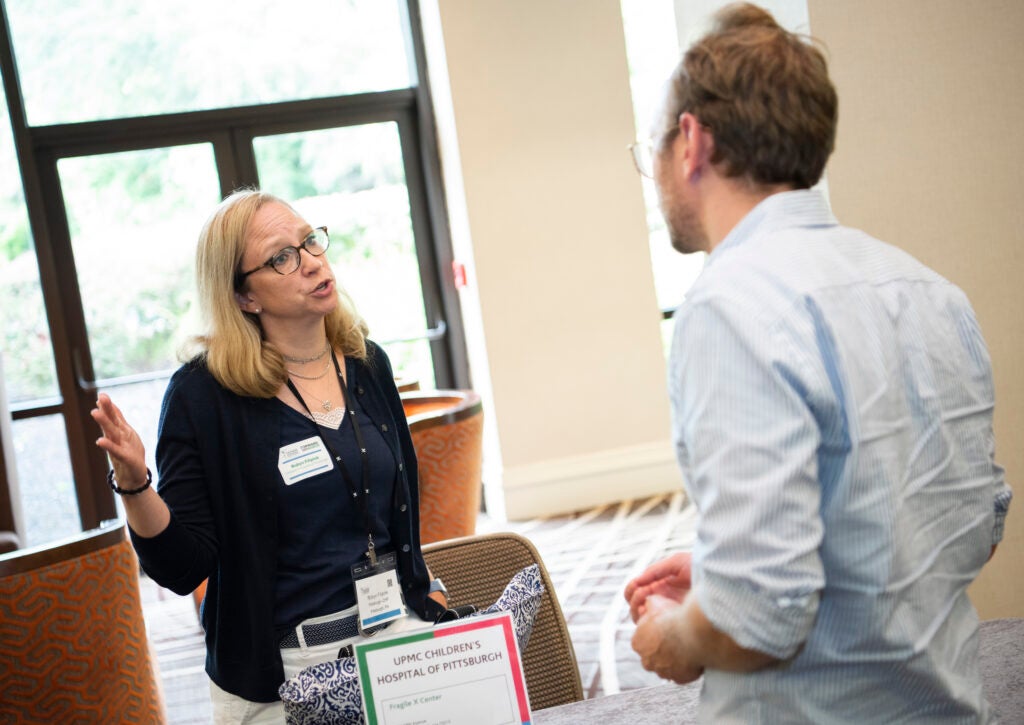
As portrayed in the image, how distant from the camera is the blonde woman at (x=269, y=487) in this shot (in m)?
1.79

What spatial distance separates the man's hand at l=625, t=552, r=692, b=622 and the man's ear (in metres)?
0.43

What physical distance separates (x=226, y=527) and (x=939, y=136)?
62.1 inches

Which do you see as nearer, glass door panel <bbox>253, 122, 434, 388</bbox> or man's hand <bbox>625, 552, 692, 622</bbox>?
man's hand <bbox>625, 552, 692, 622</bbox>

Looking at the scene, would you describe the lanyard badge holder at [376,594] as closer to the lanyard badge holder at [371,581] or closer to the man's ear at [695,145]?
the lanyard badge holder at [371,581]

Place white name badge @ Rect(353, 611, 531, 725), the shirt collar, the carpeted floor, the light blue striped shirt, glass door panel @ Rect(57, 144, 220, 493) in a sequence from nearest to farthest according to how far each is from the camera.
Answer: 1. the light blue striped shirt
2. the shirt collar
3. white name badge @ Rect(353, 611, 531, 725)
4. the carpeted floor
5. glass door panel @ Rect(57, 144, 220, 493)

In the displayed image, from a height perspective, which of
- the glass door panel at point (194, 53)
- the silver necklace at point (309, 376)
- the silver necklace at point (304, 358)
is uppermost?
the glass door panel at point (194, 53)

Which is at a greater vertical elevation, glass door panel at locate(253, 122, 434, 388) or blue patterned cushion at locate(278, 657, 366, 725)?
glass door panel at locate(253, 122, 434, 388)

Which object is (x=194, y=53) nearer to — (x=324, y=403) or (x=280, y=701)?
(x=324, y=403)

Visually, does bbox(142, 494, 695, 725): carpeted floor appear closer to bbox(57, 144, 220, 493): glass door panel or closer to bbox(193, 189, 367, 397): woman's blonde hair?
bbox(57, 144, 220, 493): glass door panel

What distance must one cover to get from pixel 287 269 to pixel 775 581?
1.40 metres

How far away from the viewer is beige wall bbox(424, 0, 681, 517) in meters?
5.99

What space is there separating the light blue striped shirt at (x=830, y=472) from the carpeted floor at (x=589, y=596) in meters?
2.41

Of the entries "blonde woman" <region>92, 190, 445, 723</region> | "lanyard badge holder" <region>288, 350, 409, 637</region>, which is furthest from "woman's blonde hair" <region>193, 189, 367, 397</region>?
"lanyard badge holder" <region>288, 350, 409, 637</region>

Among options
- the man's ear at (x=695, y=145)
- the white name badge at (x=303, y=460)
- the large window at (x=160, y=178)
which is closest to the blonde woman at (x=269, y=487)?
the white name badge at (x=303, y=460)
